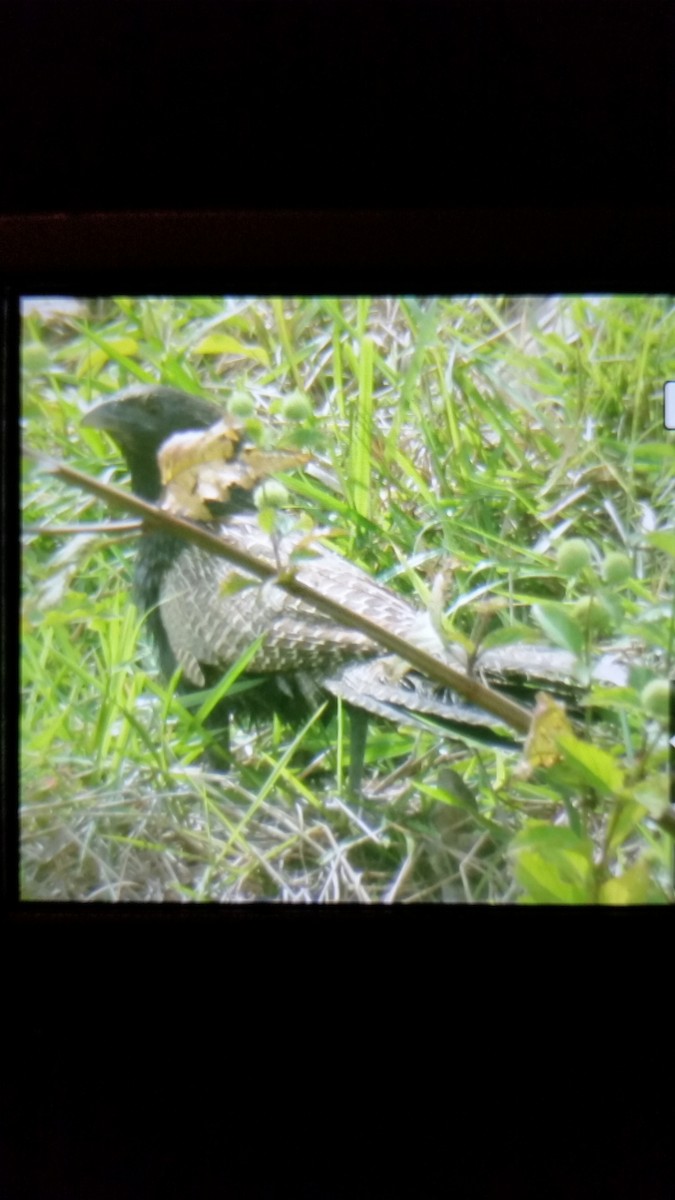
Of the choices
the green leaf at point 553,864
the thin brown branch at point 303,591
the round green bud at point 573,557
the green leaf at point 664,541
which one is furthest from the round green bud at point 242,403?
the green leaf at point 553,864

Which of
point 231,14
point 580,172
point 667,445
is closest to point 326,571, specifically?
point 667,445

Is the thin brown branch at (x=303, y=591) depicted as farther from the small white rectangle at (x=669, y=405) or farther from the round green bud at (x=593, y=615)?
the small white rectangle at (x=669, y=405)

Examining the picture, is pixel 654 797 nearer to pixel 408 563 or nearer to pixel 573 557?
pixel 573 557

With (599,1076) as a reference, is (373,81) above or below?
above

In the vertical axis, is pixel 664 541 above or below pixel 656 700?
above

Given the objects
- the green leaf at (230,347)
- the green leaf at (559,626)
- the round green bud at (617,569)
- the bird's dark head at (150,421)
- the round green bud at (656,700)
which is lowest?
the round green bud at (656,700)

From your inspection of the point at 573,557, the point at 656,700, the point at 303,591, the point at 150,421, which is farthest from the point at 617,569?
the point at 150,421

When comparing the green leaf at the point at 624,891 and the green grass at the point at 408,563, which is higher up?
the green grass at the point at 408,563

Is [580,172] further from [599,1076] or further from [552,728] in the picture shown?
[599,1076]
